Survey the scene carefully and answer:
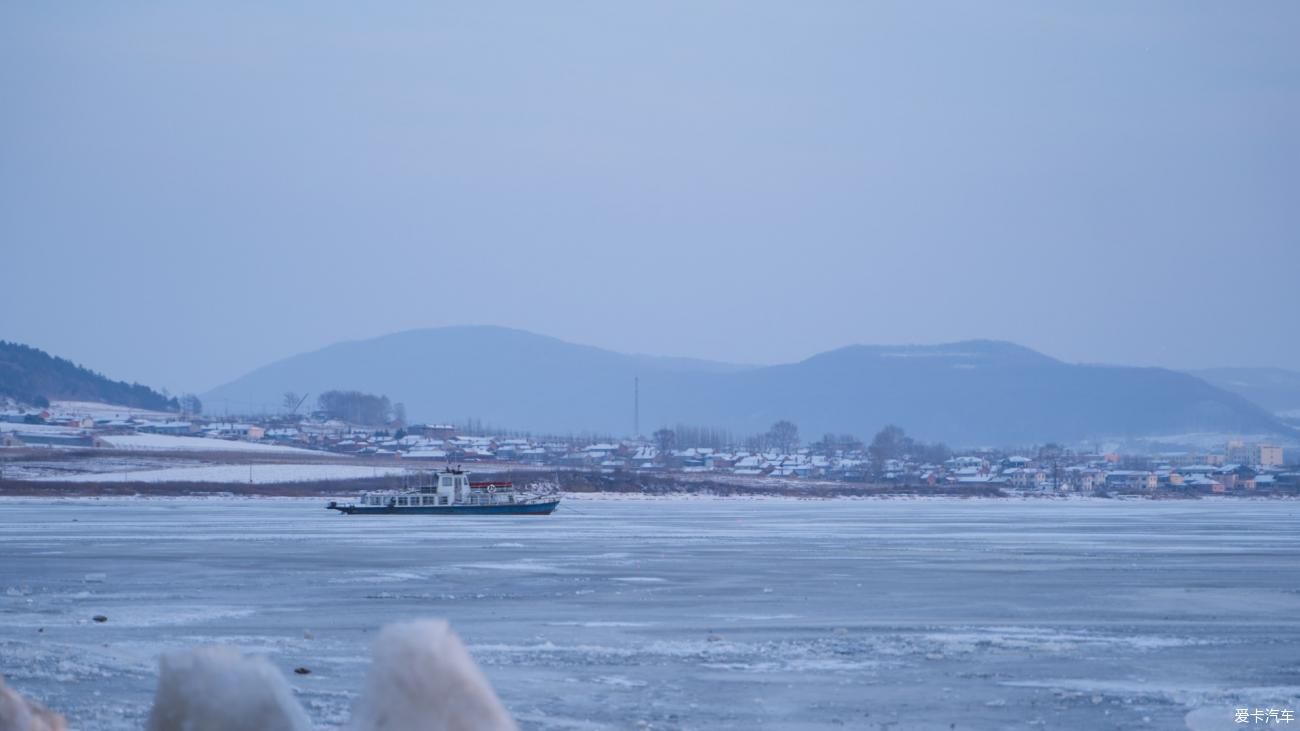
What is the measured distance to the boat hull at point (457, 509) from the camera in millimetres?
74312

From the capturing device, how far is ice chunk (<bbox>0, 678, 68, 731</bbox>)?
166 inches

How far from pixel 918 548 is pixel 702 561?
896cm

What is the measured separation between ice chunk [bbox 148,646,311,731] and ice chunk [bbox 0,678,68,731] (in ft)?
1.74

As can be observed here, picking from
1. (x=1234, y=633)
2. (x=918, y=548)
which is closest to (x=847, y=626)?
(x=1234, y=633)

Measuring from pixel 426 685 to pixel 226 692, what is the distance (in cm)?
69

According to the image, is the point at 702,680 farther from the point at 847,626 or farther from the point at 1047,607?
the point at 1047,607

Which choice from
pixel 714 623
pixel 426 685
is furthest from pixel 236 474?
pixel 426 685

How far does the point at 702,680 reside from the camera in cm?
1560

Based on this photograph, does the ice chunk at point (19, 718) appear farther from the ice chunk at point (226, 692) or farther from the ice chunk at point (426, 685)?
the ice chunk at point (426, 685)

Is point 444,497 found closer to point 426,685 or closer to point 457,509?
point 457,509

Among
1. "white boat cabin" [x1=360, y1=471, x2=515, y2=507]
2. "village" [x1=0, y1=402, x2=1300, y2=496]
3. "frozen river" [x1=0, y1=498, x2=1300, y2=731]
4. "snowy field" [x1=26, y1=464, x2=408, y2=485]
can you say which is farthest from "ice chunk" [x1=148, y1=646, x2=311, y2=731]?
"village" [x1=0, y1=402, x2=1300, y2=496]

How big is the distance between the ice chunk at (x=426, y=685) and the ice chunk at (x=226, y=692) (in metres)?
0.48

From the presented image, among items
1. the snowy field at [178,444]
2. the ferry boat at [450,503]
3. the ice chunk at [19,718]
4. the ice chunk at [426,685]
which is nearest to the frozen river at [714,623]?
the ice chunk at [19,718]

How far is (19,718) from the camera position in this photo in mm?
4238
